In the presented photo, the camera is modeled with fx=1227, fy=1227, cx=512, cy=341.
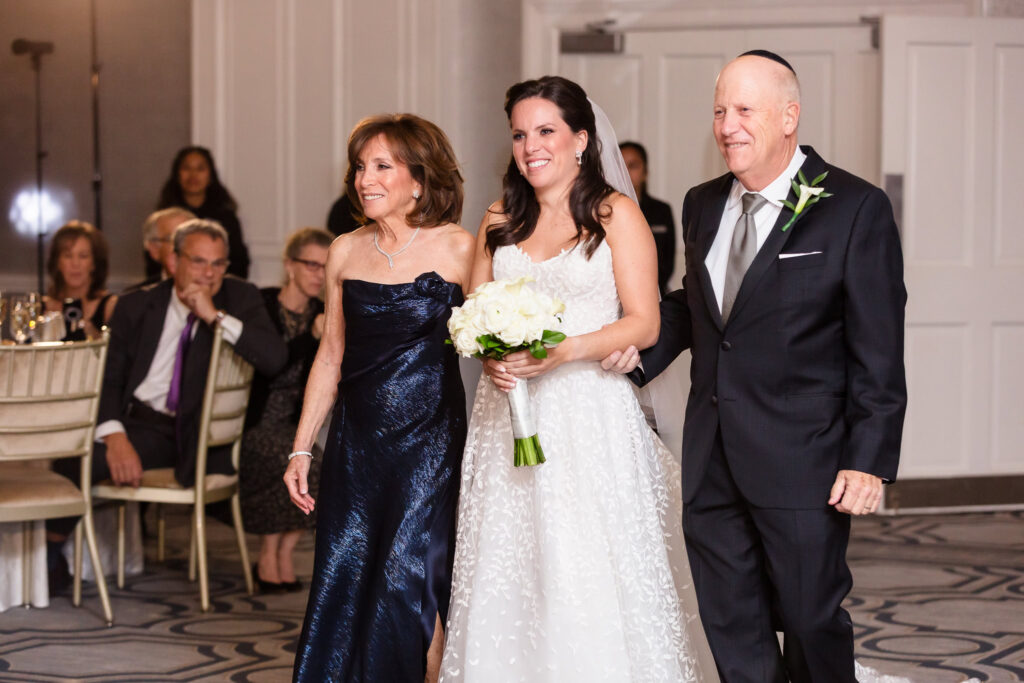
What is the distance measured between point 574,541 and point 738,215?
848 millimetres

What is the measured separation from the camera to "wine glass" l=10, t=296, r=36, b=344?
4.95m

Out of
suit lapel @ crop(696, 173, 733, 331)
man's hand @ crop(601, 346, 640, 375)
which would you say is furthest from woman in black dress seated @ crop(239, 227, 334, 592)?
suit lapel @ crop(696, 173, 733, 331)

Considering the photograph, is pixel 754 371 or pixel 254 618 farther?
pixel 254 618

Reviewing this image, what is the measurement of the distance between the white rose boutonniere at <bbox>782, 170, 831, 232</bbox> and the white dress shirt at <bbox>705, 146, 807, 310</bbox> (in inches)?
1.6

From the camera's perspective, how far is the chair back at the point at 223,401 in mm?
4824

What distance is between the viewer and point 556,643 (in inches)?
110

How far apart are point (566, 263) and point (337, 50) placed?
4.69 metres

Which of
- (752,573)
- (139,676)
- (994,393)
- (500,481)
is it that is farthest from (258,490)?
(994,393)

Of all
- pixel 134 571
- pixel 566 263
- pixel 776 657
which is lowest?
pixel 134 571

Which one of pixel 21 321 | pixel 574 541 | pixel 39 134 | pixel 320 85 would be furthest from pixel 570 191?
pixel 39 134

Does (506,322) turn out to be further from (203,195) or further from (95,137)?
(95,137)

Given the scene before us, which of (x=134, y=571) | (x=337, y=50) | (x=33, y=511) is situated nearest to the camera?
(x=33, y=511)

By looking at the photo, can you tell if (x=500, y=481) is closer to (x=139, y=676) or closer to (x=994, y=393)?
(x=139, y=676)

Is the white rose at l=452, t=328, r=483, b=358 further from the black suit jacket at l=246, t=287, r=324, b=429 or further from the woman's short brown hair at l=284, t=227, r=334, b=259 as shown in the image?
the woman's short brown hair at l=284, t=227, r=334, b=259
